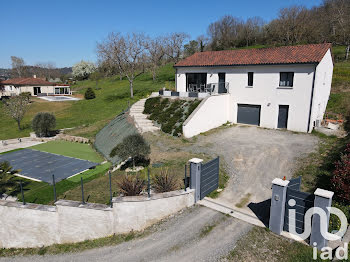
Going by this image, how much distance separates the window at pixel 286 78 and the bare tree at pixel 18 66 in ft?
327

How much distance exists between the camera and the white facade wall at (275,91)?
773 inches

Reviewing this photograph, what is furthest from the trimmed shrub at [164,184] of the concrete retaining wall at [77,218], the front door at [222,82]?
the front door at [222,82]

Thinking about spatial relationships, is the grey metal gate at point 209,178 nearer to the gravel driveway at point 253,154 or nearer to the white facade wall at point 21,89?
the gravel driveway at point 253,154

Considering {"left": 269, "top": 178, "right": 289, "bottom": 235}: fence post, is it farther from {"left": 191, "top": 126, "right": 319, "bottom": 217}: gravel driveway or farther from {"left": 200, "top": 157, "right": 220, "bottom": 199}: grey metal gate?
{"left": 200, "top": 157, "right": 220, "bottom": 199}: grey metal gate

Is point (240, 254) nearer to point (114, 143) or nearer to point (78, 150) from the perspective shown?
point (114, 143)

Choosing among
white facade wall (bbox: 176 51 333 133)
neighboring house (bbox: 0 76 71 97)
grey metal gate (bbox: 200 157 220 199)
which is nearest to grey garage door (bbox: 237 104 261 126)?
white facade wall (bbox: 176 51 333 133)

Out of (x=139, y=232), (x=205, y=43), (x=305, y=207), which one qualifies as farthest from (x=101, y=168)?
(x=205, y=43)

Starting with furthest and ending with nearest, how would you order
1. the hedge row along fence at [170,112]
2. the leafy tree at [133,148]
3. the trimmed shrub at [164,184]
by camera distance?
the hedge row along fence at [170,112] < the leafy tree at [133,148] < the trimmed shrub at [164,184]

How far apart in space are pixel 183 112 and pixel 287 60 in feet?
31.1

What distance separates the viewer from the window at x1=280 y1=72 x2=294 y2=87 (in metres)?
20.3

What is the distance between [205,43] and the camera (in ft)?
242

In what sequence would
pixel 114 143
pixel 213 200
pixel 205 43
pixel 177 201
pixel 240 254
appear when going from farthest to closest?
pixel 205 43 → pixel 114 143 → pixel 213 200 → pixel 177 201 → pixel 240 254

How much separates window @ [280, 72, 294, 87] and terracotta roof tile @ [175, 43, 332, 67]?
1.01 m

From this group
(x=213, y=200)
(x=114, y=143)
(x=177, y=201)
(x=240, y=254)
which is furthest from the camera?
(x=114, y=143)
